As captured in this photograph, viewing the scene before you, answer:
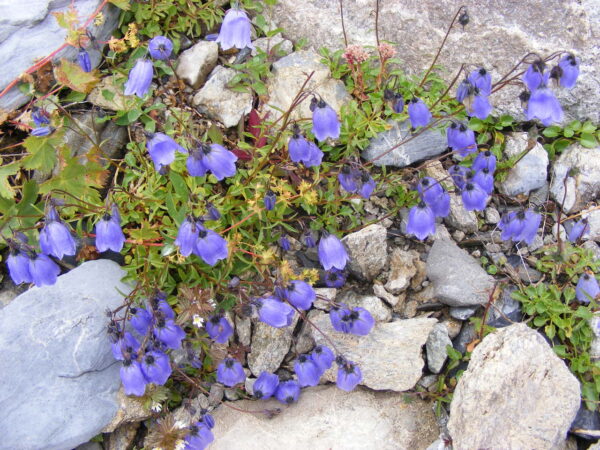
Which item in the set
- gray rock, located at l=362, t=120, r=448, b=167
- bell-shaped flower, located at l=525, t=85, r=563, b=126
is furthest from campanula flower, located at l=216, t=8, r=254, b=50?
bell-shaped flower, located at l=525, t=85, r=563, b=126

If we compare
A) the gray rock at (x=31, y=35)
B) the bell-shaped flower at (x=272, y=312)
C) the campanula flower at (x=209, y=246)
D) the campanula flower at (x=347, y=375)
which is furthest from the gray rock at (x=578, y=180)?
the gray rock at (x=31, y=35)

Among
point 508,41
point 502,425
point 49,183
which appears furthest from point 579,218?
point 49,183

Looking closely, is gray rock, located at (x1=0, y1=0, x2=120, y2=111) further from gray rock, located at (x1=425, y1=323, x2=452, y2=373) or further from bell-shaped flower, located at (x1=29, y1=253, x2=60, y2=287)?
gray rock, located at (x1=425, y1=323, x2=452, y2=373)

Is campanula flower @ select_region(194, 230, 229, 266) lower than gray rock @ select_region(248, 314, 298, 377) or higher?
higher

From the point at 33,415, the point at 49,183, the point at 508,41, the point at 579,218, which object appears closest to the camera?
the point at 33,415

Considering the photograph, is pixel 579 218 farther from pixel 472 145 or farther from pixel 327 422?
pixel 327 422

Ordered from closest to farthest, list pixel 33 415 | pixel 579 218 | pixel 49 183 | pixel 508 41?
1. pixel 33 415
2. pixel 49 183
3. pixel 579 218
4. pixel 508 41
